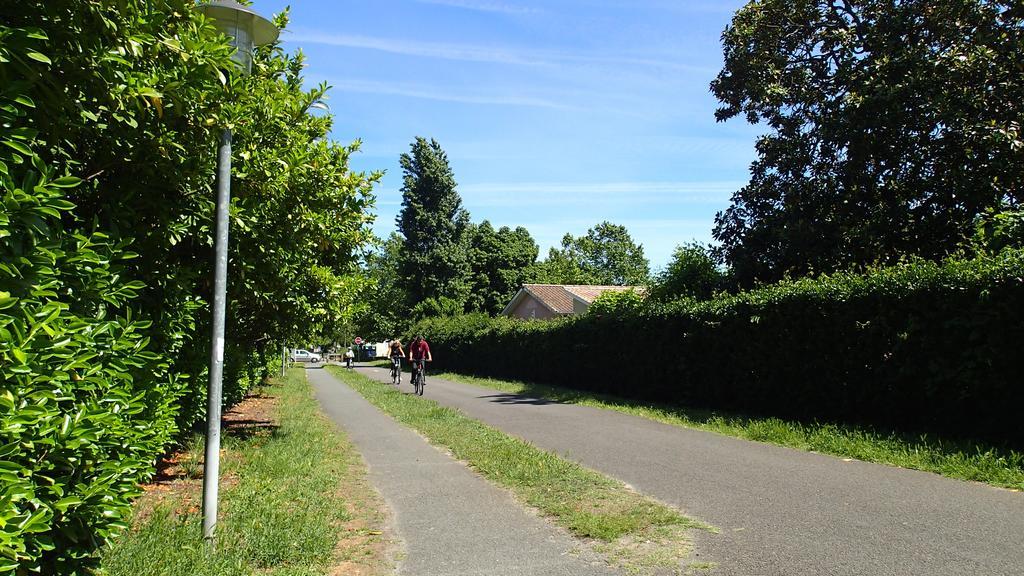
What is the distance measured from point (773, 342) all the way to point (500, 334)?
19.5 metres

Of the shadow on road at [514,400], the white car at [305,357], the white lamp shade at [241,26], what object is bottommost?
the white car at [305,357]

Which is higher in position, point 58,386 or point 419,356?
point 58,386

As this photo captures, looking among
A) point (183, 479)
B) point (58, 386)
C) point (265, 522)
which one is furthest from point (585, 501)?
point (58, 386)

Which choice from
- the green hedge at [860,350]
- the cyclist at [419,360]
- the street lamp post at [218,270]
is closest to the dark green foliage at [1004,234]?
the green hedge at [860,350]

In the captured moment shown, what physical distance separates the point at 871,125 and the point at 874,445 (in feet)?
30.7

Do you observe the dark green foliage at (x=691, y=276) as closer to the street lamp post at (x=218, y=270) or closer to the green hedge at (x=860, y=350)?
the green hedge at (x=860, y=350)

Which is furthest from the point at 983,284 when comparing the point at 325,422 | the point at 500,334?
the point at 500,334

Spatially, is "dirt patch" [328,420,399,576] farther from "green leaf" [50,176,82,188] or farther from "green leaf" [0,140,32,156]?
"green leaf" [0,140,32,156]

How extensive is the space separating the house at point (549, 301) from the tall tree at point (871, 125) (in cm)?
2562

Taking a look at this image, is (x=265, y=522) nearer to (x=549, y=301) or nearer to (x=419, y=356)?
(x=419, y=356)

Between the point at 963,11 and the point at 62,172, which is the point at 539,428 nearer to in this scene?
the point at 62,172

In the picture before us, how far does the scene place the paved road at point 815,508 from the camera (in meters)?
4.77

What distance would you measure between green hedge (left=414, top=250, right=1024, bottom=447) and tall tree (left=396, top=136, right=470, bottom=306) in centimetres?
3638

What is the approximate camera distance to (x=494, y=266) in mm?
58312
